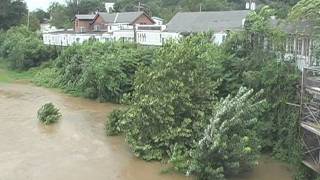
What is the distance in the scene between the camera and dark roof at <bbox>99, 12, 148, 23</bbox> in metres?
63.8

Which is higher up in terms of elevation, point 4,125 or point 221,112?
point 221,112

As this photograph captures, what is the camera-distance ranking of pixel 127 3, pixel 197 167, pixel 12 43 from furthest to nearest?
pixel 127 3
pixel 12 43
pixel 197 167

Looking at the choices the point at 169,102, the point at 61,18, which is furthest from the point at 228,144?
the point at 61,18

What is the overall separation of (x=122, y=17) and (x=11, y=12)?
25.8m

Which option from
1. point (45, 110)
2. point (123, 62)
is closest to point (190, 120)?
point (45, 110)

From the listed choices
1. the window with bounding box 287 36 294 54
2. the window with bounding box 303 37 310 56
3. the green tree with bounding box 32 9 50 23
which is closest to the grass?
the window with bounding box 287 36 294 54

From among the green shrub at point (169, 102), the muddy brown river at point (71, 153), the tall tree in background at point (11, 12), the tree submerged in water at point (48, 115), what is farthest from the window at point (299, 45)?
the tall tree in background at point (11, 12)

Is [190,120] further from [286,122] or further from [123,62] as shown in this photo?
[123,62]

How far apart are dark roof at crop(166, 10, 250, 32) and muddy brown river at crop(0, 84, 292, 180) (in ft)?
46.0

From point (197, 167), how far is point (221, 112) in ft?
8.96

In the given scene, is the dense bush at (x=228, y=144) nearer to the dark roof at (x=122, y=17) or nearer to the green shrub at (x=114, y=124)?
the green shrub at (x=114, y=124)

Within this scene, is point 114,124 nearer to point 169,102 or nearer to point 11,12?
point 169,102

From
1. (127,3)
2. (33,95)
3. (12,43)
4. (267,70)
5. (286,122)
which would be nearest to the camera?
(286,122)

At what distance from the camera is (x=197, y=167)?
21.1 metres
